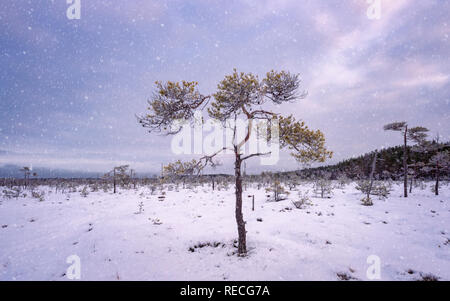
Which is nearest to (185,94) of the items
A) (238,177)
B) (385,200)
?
(238,177)

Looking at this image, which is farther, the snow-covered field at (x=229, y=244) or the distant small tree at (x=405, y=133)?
the distant small tree at (x=405, y=133)

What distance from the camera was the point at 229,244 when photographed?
791 centimetres

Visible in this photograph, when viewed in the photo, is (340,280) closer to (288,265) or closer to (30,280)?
(288,265)

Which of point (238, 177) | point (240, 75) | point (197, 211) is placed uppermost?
point (240, 75)

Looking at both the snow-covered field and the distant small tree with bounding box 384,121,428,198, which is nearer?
the snow-covered field

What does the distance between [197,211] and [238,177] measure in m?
8.78

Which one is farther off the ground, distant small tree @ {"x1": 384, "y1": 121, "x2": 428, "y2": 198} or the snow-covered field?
distant small tree @ {"x1": 384, "y1": 121, "x2": 428, "y2": 198}

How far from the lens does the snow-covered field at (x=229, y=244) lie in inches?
235

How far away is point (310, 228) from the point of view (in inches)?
383

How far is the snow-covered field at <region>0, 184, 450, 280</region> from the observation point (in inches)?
235

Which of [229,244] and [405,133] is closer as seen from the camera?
[229,244]

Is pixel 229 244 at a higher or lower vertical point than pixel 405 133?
lower
